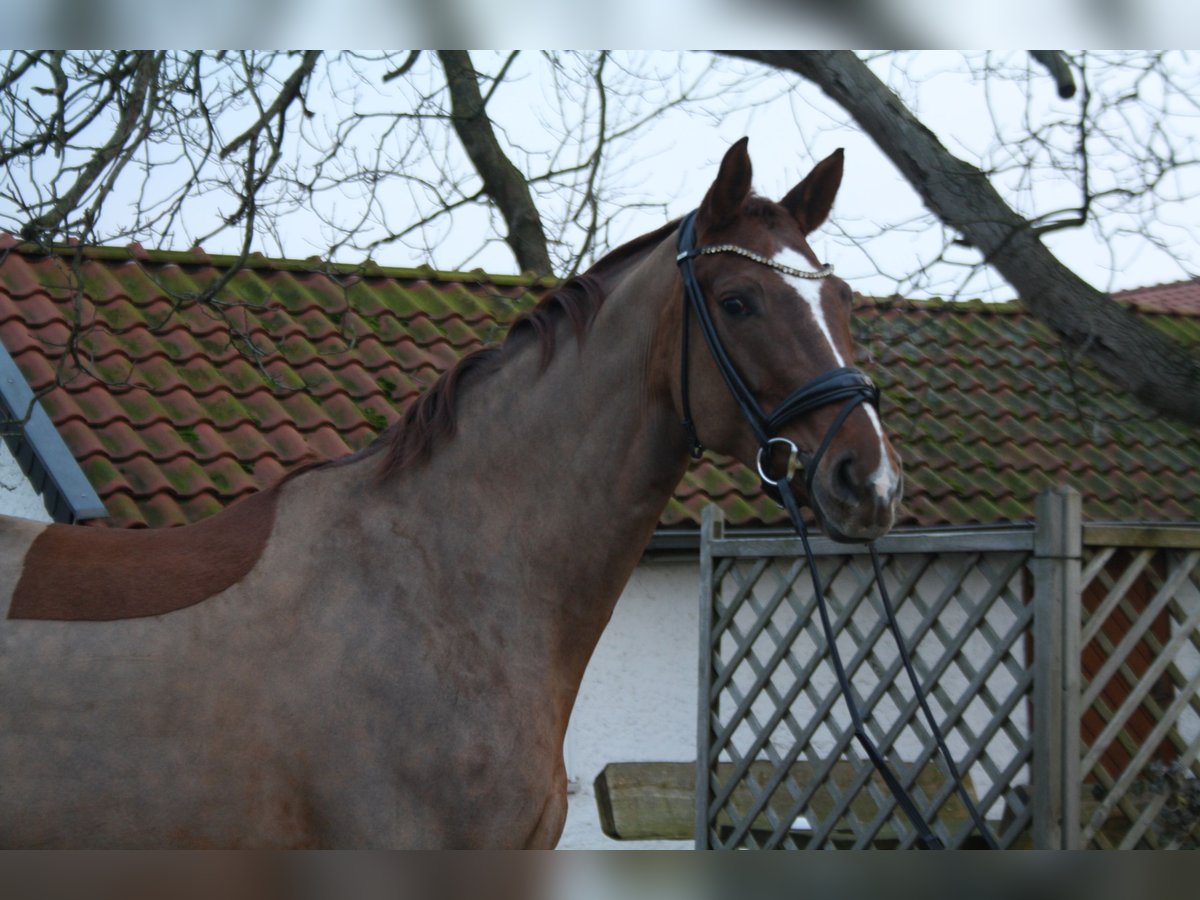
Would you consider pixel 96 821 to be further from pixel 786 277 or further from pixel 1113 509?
pixel 1113 509

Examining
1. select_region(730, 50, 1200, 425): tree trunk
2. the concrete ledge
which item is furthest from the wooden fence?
the concrete ledge

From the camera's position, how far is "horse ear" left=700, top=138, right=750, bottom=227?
88.1 inches

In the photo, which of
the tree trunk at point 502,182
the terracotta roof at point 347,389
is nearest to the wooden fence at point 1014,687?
the terracotta roof at point 347,389

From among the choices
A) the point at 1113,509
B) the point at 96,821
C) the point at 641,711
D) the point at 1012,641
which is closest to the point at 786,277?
the point at 96,821

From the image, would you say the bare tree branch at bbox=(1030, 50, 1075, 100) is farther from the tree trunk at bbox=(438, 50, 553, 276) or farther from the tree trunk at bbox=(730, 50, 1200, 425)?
the tree trunk at bbox=(438, 50, 553, 276)

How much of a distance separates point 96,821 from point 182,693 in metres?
0.27

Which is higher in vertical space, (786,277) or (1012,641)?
(786,277)

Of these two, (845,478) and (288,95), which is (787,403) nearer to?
(845,478)

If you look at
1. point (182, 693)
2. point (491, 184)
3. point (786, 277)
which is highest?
point (491, 184)

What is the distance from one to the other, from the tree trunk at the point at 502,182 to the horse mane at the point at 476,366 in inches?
241

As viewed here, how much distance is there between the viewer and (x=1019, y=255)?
3.87 metres

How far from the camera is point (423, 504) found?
2.30 meters

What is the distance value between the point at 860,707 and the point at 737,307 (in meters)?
3.21

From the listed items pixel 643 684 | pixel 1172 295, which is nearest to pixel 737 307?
pixel 643 684
